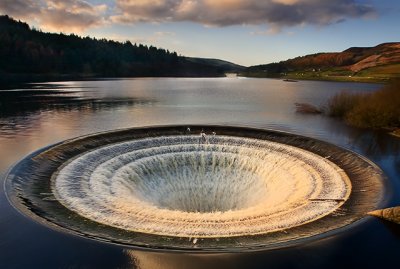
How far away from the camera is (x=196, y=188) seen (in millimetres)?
22766

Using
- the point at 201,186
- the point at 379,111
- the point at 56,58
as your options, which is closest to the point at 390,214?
the point at 201,186

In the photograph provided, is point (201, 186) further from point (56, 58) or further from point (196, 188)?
point (56, 58)

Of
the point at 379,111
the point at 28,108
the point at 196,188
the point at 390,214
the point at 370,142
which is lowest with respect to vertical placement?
the point at 196,188

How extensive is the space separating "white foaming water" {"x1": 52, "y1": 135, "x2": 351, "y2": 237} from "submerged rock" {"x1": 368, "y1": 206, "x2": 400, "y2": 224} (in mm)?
1964

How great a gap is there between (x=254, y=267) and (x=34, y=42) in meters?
171

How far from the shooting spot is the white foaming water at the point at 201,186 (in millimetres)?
15023

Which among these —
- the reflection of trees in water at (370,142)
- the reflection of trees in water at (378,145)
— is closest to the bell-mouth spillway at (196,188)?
the reflection of trees in water at (370,142)

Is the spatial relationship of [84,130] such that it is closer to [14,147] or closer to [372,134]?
[14,147]

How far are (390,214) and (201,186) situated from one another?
1143 cm

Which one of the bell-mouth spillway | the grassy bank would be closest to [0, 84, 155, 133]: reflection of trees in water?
the bell-mouth spillway

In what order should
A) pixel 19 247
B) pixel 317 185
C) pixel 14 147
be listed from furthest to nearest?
1. pixel 14 147
2. pixel 317 185
3. pixel 19 247

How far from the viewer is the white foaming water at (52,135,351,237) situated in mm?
15023

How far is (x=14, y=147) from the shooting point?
1085 inches

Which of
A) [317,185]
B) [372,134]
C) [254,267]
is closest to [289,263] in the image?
[254,267]
